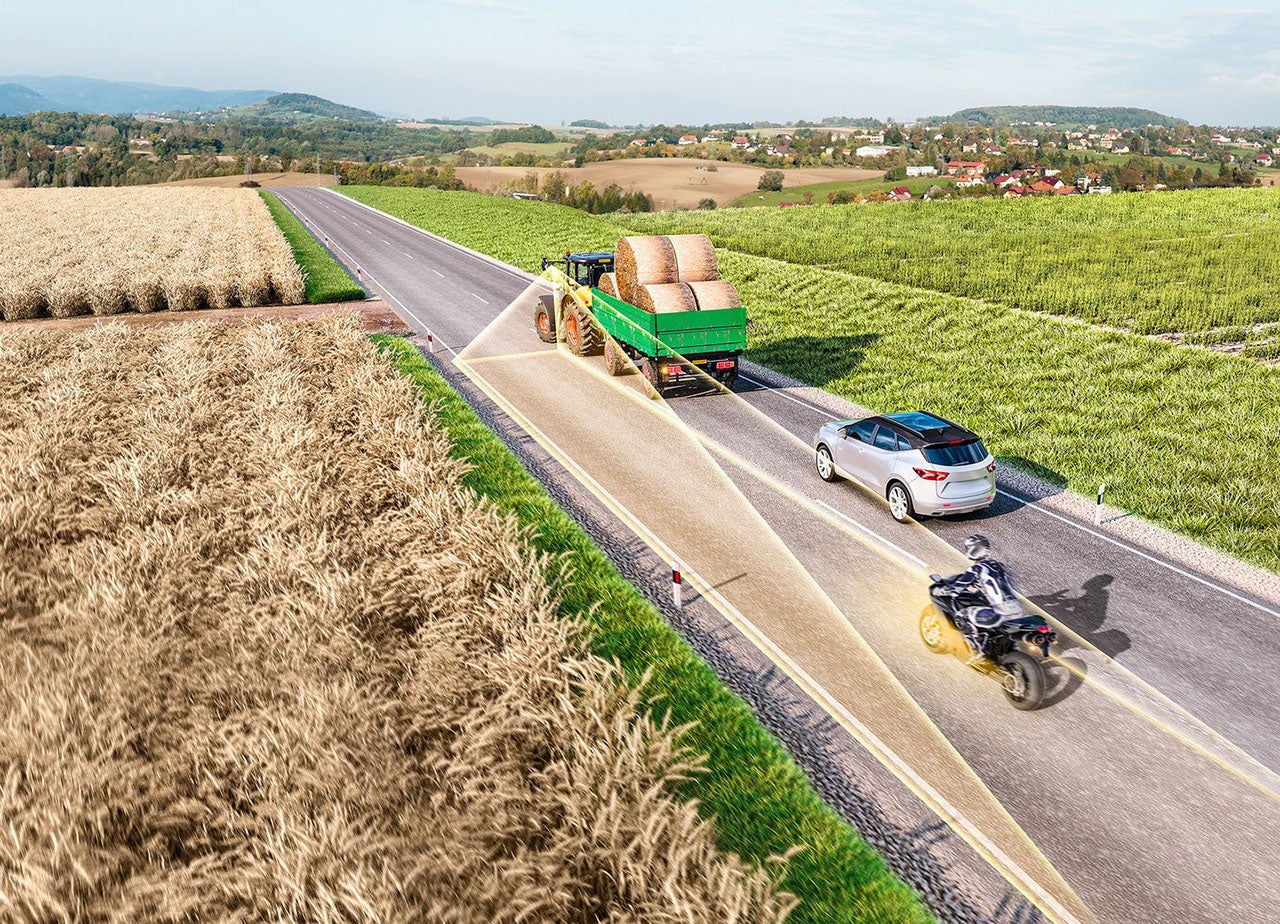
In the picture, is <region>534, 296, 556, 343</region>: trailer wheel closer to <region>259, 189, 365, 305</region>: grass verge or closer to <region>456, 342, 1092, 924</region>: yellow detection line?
<region>456, 342, 1092, 924</region>: yellow detection line

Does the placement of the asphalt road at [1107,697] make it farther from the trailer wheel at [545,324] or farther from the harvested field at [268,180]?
the harvested field at [268,180]

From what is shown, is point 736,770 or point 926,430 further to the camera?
point 926,430

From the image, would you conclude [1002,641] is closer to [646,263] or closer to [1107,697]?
[1107,697]

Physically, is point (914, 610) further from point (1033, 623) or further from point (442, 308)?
point (442, 308)

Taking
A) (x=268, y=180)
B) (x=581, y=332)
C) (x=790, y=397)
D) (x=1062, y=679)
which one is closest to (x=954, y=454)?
(x=1062, y=679)

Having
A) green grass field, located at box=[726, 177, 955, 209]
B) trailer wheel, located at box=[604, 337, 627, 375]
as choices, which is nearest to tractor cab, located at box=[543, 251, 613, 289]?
trailer wheel, located at box=[604, 337, 627, 375]

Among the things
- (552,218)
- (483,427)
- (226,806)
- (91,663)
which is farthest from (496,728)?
(552,218)
